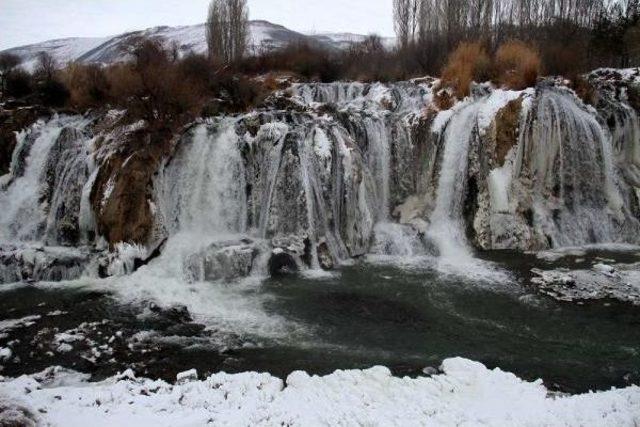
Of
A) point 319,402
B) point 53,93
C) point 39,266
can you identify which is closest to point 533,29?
point 53,93

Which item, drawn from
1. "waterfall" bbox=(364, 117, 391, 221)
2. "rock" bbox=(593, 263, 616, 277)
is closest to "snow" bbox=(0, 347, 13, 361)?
"waterfall" bbox=(364, 117, 391, 221)

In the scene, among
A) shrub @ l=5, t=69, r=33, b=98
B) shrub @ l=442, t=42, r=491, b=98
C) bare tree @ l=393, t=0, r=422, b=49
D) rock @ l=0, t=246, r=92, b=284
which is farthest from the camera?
bare tree @ l=393, t=0, r=422, b=49

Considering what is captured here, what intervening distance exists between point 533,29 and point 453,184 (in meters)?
17.5

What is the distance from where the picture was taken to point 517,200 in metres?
13.0

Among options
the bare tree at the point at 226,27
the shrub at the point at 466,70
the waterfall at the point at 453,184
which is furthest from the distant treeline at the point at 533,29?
the bare tree at the point at 226,27

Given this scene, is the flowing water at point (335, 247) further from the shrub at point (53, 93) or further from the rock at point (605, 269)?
the shrub at point (53, 93)

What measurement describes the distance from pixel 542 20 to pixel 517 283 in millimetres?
24097

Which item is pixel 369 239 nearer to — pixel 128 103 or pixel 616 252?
pixel 616 252

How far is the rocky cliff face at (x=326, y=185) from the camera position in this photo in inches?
470

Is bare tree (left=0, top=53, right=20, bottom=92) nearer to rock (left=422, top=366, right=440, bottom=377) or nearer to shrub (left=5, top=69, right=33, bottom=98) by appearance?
shrub (left=5, top=69, right=33, bottom=98)

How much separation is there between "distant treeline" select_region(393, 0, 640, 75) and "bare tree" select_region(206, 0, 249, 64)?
8.68 metres

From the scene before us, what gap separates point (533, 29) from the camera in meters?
26.8

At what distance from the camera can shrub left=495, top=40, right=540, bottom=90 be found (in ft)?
48.6

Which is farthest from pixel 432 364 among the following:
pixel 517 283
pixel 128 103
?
pixel 128 103
